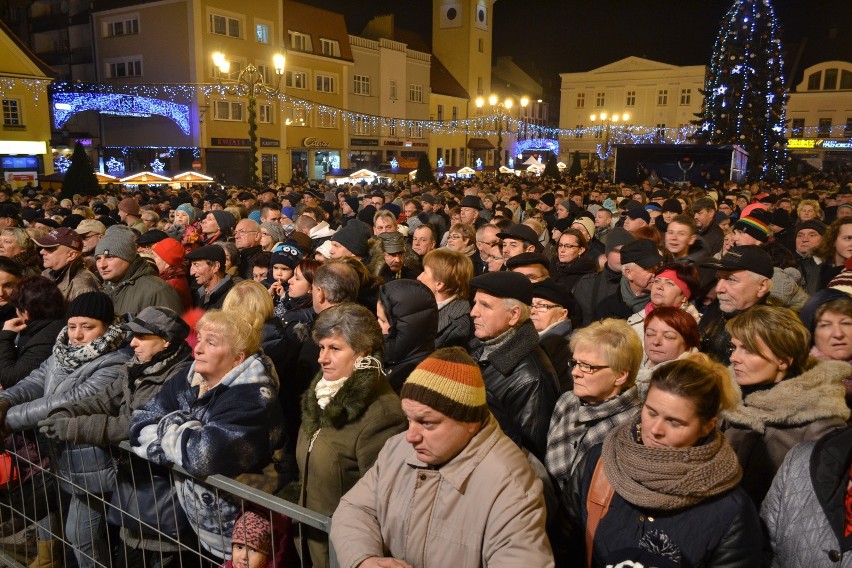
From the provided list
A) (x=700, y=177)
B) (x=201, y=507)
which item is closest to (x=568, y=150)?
(x=700, y=177)

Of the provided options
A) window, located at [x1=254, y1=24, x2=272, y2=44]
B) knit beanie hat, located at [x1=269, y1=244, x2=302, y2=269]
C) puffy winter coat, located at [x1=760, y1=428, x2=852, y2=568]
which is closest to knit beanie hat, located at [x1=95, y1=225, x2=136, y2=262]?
knit beanie hat, located at [x1=269, y1=244, x2=302, y2=269]

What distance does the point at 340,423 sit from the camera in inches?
117

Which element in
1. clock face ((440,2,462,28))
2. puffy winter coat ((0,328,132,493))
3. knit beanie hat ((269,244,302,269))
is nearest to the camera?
puffy winter coat ((0,328,132,493))

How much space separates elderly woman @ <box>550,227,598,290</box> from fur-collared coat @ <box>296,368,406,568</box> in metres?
4.10

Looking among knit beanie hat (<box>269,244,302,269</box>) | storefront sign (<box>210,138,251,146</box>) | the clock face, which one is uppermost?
the clock face

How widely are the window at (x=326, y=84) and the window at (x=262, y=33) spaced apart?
4409 mm

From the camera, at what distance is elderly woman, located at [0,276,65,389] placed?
14.8 ft

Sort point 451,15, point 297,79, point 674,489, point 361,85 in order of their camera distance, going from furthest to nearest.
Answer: point 451,15 → point 361,85 → point 297,79 → point 674,489

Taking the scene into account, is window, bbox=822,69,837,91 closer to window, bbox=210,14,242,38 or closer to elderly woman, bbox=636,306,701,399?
window, bbox=210,14,242,38

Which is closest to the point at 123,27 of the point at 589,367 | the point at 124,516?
the point at 124,516

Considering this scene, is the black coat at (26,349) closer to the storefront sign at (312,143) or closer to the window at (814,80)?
the storefront sign at (312,143)

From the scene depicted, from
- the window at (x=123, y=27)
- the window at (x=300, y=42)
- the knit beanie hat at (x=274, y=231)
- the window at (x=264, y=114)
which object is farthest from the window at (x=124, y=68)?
the knit beanie hat at (x=274, y=231)

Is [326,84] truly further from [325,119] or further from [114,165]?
[114,165]

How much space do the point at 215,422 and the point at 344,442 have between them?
0.63 meters
